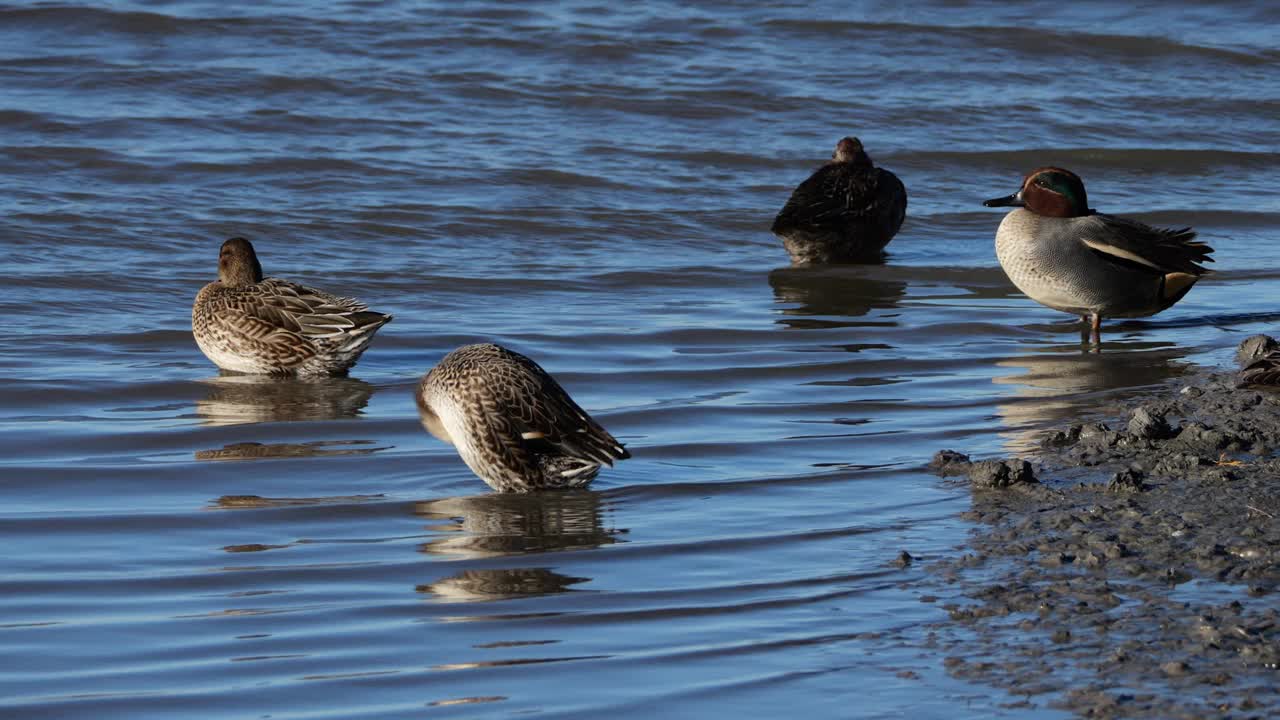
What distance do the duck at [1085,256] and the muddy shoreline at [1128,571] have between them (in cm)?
248

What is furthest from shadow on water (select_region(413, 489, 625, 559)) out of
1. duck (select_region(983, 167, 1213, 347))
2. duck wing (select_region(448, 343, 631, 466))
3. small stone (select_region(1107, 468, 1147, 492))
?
duck (select_region(983, 167, 1213, 347))

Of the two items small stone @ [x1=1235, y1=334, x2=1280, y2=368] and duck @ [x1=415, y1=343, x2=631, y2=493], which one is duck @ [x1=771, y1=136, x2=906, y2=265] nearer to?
small stone @ [x1=1235, y1=334, x2=1280, y2=368]

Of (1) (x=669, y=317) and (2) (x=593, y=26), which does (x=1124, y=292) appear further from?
(2) (x=593, y=26)

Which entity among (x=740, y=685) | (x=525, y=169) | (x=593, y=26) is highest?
(x=593, y=26)

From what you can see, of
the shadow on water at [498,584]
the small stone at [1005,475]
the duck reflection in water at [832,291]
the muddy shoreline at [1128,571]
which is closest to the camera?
the muddy shoreline at [1128,571]

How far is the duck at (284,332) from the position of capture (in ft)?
30.9

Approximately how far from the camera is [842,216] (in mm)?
13023

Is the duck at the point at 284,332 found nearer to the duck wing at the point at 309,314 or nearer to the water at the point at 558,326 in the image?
the duck wing at the point at 309,314

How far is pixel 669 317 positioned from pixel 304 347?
2421mm

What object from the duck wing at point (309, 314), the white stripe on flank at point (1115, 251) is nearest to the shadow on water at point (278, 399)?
the duck wing at point (309, 314)

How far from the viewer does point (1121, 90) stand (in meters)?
21.1

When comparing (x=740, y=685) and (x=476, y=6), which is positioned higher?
(x=476, y=6)

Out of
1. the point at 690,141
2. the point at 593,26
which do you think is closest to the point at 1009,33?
the point at 593,26

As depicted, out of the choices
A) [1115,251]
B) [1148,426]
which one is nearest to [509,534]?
[1148,426]
